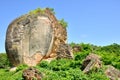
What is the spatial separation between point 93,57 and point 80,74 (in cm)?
102

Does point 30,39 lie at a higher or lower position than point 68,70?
higher

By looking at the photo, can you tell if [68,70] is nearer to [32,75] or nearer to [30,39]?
[32,75]

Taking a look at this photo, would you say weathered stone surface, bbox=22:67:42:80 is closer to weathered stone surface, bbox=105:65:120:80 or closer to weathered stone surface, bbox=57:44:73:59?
weathered stone surface, bbox=105:65:120:80

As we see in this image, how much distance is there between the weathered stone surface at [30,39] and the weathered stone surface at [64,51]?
401 millimetres

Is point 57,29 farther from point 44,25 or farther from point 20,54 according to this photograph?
point 20,54

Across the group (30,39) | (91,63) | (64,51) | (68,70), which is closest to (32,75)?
(68,70)

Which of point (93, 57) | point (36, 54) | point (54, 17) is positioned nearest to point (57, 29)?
point (54, 17)

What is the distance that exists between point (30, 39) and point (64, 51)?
1.84m

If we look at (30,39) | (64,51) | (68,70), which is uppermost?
(30,39)

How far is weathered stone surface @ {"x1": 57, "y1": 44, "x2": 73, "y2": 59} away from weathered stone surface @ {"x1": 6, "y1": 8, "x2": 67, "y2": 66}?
15.8 inches

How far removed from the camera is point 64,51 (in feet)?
67.1

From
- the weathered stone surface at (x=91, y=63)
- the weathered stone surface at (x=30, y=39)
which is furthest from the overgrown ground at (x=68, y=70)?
the weathered stone surface at (x=30, y=39)

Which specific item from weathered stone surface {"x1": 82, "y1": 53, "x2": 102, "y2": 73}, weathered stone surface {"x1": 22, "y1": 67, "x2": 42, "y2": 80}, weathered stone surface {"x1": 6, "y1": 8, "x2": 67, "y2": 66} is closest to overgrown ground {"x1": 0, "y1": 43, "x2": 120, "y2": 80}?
weathered stone surface {"x1": 82, "y1": 53, "x2": 102, "y2": 73}

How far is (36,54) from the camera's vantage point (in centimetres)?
2025
